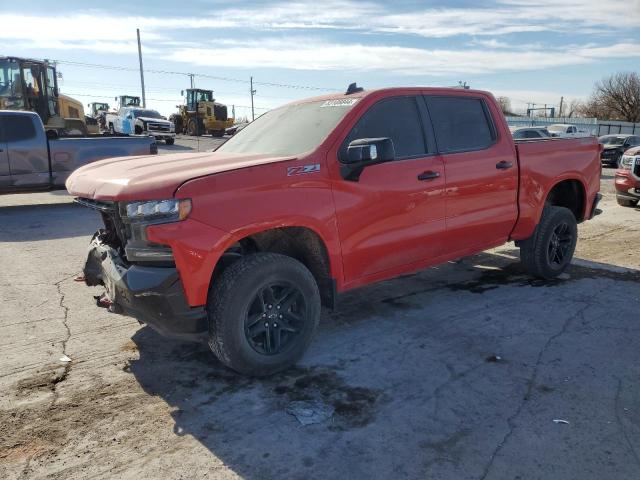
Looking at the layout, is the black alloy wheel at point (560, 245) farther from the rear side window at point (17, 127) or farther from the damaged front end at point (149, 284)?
the rear side window at point (17, 127)

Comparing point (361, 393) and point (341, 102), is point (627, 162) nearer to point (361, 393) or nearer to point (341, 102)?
point (341, 102)

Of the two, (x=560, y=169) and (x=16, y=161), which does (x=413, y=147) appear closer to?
(x=560, y=169)

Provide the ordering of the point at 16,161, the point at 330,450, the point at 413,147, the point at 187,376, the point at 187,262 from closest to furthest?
the point at 330,450
the point at 187,262
the point at 187,376
the point at 413,147
the point at 16,161

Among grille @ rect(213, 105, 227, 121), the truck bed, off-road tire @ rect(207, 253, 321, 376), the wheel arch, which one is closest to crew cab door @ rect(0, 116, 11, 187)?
off-road tire @ rect(207, 253, 321, 376)

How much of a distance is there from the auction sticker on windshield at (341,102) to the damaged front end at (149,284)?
6.16 ft

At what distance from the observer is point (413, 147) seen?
4.52 metres

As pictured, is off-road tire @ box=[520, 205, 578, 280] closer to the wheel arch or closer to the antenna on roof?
the wheel arch

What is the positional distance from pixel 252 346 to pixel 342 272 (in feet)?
2.99

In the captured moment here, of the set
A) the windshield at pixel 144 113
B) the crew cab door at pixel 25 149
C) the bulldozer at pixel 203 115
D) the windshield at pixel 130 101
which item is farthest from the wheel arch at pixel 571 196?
the windshield at pixel 130 101

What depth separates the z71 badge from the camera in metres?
3.66

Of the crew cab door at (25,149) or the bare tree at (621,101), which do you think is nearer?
the crew cab door at (25,149)

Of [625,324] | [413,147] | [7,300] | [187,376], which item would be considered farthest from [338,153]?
[7,300]

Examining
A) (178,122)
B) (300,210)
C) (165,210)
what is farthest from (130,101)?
(165,210)

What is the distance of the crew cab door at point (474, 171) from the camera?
4.77m
